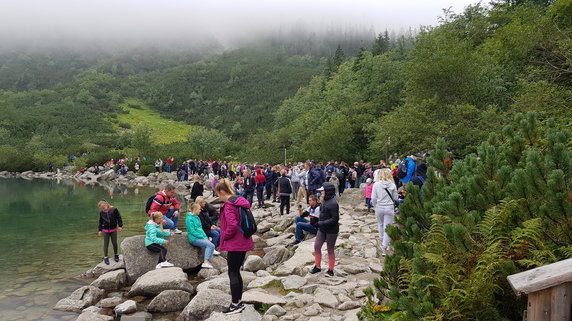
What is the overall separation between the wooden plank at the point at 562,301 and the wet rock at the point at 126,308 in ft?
25.9

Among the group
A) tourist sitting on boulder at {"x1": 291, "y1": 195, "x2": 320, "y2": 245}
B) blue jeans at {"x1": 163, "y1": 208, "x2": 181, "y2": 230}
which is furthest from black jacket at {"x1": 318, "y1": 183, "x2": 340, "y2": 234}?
blue jeans at {"x1": 163, "y1": 208, "x2": 181, "y2": 230}

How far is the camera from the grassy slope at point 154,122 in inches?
3952

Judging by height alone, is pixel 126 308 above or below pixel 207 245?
below

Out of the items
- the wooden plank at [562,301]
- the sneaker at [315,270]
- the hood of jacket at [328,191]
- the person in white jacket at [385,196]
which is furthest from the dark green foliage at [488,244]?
the person in white jacket at [385,196]

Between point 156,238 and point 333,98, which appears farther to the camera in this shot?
point 333,98

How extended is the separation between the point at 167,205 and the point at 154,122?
114 metres

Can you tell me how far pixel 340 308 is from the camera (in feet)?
21.4

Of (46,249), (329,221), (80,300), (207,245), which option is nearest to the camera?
(329,221)

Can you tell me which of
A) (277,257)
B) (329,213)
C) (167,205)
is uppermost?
(329,213)

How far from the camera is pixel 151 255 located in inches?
422

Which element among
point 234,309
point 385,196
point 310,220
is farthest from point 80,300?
point 385,196

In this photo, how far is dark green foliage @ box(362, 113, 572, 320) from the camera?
3580 millimetres

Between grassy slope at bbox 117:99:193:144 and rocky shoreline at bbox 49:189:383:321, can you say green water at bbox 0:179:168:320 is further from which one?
grassy slope at bbox 117:99:193:144

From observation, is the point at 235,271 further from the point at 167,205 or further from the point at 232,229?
the point at 167,205
